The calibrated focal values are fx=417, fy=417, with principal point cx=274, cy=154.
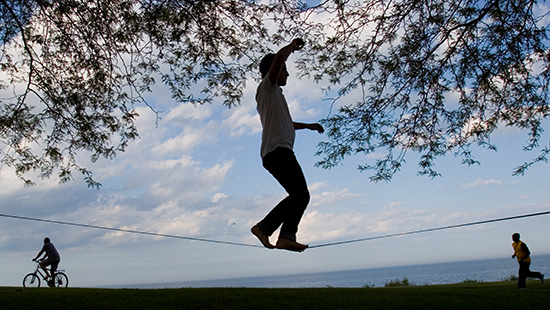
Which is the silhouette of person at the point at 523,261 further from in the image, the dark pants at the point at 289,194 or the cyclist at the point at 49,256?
the cyclist at the point at 49,256

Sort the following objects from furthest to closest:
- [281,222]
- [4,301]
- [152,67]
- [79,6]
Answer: [152,67]
[79,6]
[4,301]
[281,222]

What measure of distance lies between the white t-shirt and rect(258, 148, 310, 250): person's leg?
0.27 feet

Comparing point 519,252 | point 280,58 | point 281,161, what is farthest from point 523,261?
point 280,58

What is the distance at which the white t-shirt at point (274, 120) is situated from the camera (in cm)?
365

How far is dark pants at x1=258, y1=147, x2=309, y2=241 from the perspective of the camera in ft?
11.8

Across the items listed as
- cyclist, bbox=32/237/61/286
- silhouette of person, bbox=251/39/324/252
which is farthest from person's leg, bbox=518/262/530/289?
cyclist, bbox=32/237/61/286

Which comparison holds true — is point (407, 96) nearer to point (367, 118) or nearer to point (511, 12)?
point (367, 118)

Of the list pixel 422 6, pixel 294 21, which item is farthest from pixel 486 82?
pixel 294 21

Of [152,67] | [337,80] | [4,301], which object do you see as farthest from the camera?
[337,80]

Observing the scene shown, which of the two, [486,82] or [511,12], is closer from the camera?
[511,12]

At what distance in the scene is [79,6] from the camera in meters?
7.06

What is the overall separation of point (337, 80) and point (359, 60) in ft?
1.82

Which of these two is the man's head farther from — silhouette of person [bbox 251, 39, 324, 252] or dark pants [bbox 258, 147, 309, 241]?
dark pants [bbox 258, 147, 309, 241]

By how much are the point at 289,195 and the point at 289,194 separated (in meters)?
0.01
